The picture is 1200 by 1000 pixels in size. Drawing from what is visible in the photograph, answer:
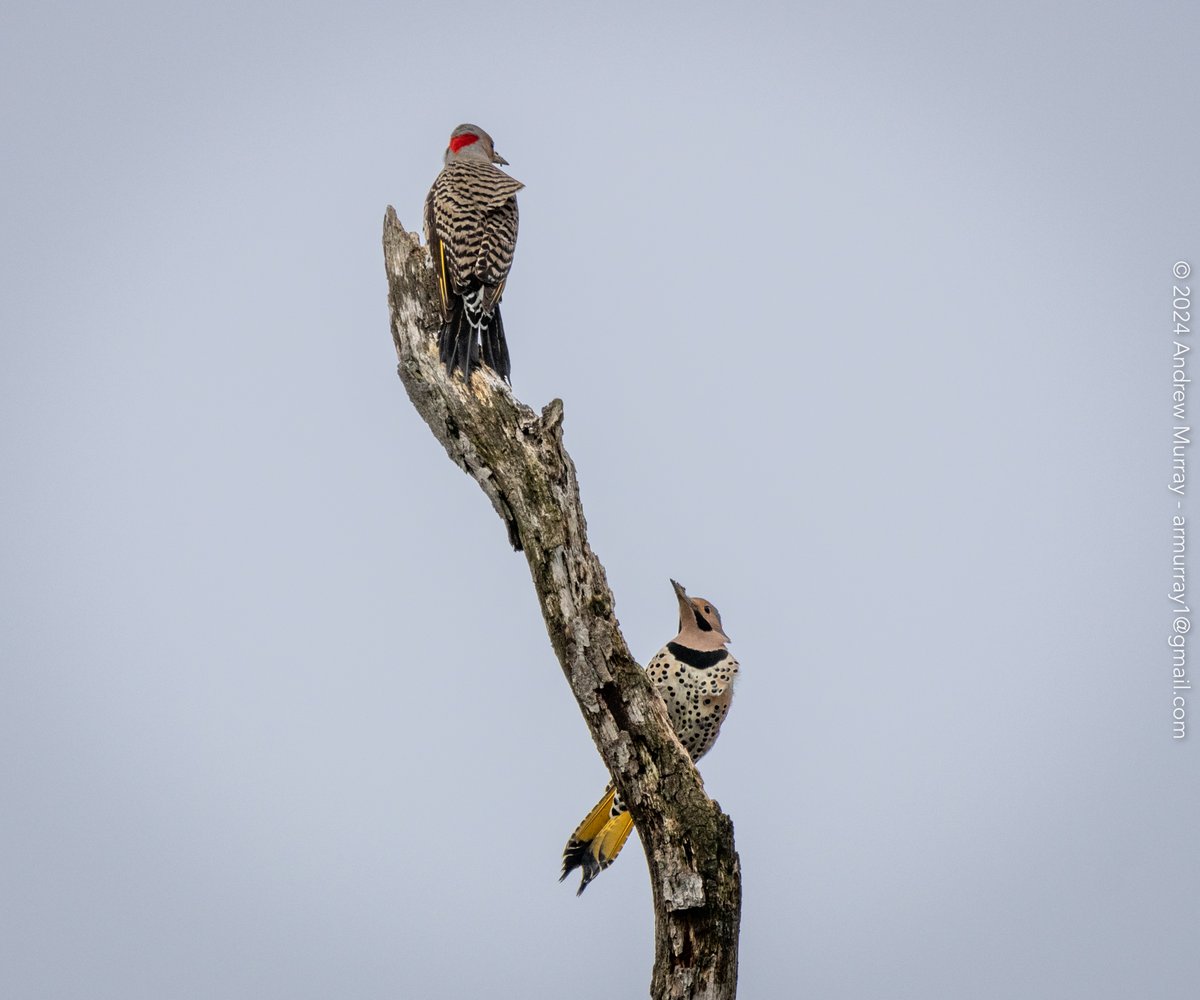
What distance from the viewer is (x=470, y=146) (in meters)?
6.90

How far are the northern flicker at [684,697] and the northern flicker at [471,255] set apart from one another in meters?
1.39

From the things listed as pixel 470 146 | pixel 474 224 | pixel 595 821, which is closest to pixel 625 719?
pixel 595 821

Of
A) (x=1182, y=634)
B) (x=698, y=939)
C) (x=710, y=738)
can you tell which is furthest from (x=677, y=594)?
(x=1182, y=634)

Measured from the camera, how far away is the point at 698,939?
4.95m

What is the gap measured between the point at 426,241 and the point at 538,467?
4.73ft

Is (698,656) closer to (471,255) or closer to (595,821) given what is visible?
(595,821)

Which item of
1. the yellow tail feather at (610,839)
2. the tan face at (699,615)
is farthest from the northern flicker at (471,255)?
the yellow tail feather at (610,839)

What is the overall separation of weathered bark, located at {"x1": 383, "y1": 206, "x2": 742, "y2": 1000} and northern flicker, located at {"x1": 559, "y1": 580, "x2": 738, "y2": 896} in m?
0.65

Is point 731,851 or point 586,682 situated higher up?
point 586,682

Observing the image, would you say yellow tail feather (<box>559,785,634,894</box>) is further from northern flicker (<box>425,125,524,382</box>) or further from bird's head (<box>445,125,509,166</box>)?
bird's head (<box>445,125,509,166</box>)

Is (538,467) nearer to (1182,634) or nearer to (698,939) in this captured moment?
(698,939)

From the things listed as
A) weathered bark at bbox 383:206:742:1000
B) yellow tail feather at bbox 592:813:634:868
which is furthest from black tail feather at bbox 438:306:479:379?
yellow tail feather at bbox 592:813:634:868

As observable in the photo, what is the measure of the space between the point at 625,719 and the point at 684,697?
965 mm

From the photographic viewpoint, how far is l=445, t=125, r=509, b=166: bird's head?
22.5 ft
